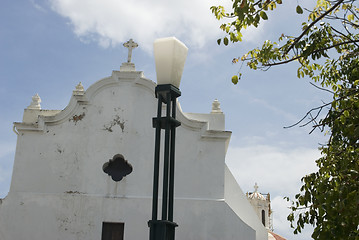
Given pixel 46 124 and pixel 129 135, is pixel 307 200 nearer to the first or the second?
pixel 129 135

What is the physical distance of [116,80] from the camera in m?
12.5

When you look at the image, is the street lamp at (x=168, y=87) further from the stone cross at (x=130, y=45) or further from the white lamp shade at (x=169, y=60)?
the stone cross at (x=130, y=45)

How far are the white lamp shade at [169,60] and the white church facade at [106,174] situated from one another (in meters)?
6.03

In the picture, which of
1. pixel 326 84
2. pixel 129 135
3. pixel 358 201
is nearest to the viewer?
pixel 358 201

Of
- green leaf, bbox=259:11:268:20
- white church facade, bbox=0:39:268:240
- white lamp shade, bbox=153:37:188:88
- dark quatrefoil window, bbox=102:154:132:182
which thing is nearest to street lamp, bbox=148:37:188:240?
white lamp shade, bbox=153:37:188:88

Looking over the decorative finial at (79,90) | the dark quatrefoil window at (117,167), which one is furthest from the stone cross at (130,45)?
the dark quatrefoil window at (117,167)

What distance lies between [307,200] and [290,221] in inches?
16.9

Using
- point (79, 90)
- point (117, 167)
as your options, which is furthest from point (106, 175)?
point (79, 90)

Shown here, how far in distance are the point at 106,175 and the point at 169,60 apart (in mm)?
6398

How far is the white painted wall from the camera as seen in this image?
11.4 m

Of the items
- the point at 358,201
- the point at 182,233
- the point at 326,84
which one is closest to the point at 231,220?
the point at 182,233

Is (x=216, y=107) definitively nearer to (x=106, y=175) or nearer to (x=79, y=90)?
(x=106, y=175)

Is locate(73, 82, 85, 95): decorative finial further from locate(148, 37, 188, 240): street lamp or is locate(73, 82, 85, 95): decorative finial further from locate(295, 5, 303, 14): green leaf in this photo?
locate(295, 5, 303, 14): green leaf

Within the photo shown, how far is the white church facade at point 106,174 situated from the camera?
11.4m
